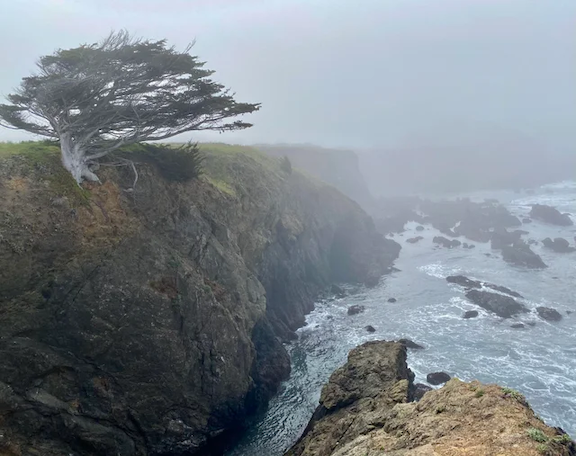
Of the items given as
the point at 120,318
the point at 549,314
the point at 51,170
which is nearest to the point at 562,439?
Result: the point at 120,318

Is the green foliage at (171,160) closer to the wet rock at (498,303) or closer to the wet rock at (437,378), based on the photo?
the wet rock at (437,378)

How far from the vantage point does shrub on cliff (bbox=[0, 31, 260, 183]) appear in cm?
2370

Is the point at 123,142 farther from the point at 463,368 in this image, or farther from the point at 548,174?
the point at 548,174

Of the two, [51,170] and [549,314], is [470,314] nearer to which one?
[549,314]

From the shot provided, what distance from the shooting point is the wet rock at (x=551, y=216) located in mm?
82106

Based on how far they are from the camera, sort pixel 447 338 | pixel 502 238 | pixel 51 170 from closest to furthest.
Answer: pixel 51 170, pixel 447 338, pixel 502 238

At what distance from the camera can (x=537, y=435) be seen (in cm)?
1157

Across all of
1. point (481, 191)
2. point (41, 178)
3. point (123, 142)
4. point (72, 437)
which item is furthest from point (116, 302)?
point (481, 191)

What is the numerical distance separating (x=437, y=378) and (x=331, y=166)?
85.6 meters

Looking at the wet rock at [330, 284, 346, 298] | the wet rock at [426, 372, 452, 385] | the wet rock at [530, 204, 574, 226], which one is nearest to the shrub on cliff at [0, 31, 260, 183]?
the wet rock at [426, 372, 452, 385]

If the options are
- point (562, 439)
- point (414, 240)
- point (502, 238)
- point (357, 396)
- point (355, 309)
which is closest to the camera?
point (562, 439)

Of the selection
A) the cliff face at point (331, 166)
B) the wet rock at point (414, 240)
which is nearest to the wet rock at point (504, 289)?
the wet rock at point (414, 240)

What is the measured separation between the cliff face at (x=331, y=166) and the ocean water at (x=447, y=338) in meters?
47.5

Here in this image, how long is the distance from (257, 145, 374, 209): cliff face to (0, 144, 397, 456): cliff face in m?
73.5
